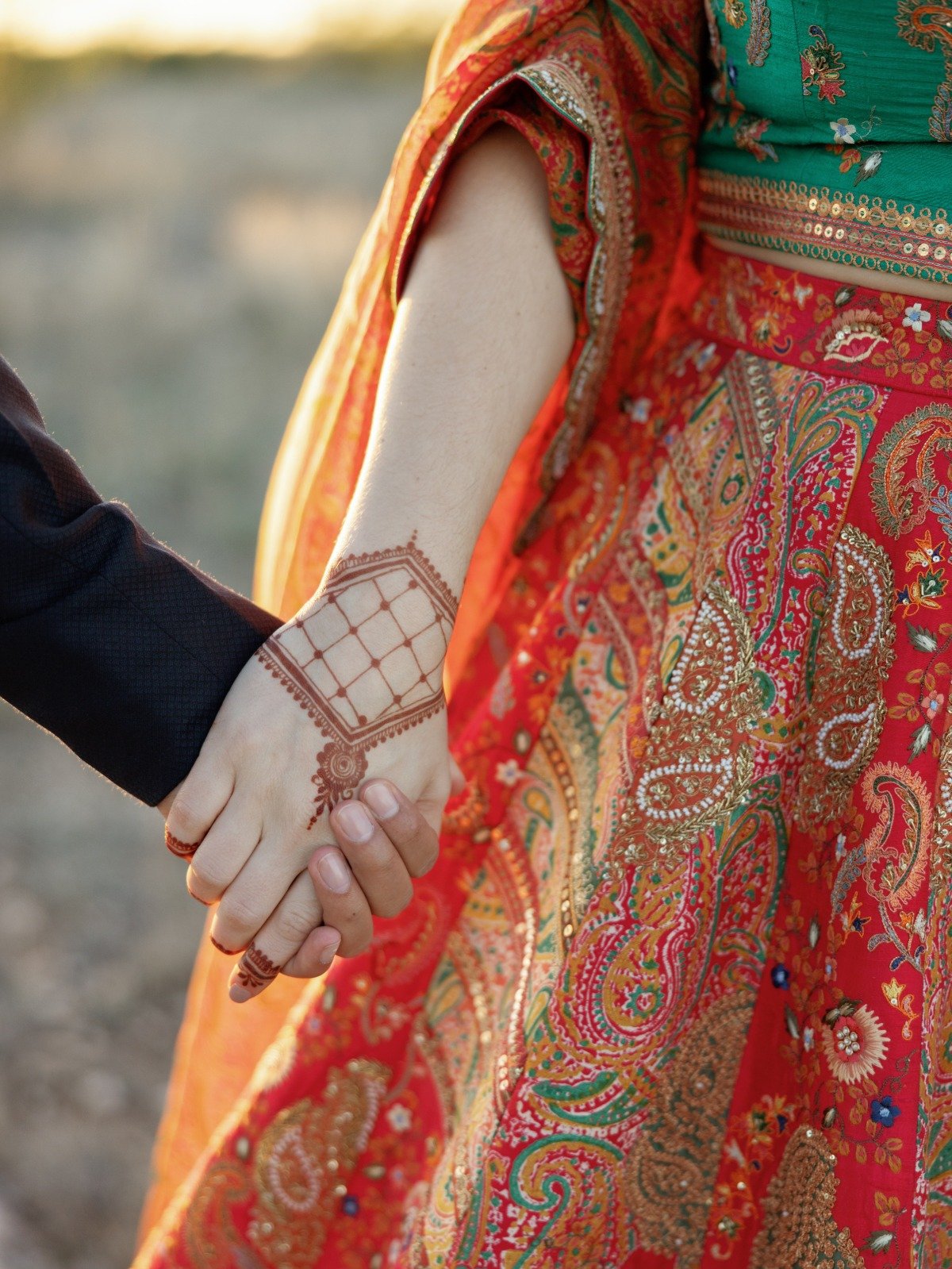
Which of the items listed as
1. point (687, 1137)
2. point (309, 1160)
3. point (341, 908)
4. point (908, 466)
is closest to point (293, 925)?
point (341, 908)

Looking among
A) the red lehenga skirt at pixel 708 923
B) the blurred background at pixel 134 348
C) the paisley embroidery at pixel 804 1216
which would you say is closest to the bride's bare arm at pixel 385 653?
the red lehenga skirt at pixel 708 923

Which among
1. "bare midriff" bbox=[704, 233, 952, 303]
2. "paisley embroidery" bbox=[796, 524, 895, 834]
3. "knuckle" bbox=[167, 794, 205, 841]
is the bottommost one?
"knuckle" bbox=[167, 794, 205, 841]

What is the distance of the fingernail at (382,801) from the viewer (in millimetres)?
786

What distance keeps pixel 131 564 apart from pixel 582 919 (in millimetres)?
389

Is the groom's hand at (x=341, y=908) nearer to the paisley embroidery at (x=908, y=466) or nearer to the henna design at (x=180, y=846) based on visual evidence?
the henna design at (x=180, y=846)

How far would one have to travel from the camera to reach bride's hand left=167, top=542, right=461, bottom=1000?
78 cm

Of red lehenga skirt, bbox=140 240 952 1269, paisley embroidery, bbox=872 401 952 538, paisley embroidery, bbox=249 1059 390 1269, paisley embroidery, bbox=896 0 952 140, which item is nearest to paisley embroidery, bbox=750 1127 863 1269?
red lehenga skirt, bbox=140 240 952 1269

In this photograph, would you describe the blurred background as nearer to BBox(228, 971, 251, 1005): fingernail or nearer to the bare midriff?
BBox(228, 971, 251, 1005): fingernail

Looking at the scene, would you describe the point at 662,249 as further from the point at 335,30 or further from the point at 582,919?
the point at 335,30

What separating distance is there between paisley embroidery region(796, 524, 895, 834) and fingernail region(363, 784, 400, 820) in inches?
11.0

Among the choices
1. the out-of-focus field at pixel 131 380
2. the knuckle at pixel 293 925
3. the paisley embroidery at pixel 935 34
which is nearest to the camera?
the paisley embroidery at pixel 935 34

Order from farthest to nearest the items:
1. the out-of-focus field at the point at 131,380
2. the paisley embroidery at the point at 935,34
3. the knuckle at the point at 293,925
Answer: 1. the out-of-focus field at the point at 131,380
2. the knuckle at the point at 293,925
3. the paisley embroidery at the point at 935,34

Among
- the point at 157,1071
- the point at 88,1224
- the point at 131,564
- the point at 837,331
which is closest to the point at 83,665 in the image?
the point at 131,564

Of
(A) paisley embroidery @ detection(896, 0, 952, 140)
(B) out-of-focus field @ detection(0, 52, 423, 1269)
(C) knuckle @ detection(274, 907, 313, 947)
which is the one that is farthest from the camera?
(B) out-of-focus field @ detection(0, 52, 423, 1269)
